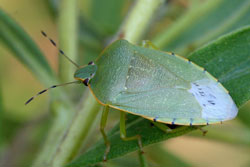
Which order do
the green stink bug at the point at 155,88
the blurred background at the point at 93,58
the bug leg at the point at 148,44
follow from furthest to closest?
the blurred background at the point at 93,58 → the bug leg at the point at 148,44 → the green stink bug at the point at 155,88

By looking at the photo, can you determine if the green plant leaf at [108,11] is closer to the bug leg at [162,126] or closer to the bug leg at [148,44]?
the bug leg at [148,44]

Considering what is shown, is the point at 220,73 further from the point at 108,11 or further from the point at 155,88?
the point at 108,11

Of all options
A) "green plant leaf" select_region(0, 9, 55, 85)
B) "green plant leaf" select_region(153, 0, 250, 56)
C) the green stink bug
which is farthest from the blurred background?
the green stink bug

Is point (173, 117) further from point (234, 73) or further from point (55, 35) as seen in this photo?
point (55, 35)

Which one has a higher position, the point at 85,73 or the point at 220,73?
the point at 85,73

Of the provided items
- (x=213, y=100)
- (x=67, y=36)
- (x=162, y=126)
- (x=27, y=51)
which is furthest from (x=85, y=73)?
(x=213, y=100)

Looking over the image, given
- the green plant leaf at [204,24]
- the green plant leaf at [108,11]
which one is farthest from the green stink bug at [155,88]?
the green plant leaf at [108,11]

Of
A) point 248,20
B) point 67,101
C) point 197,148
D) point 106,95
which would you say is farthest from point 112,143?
point 197,148
